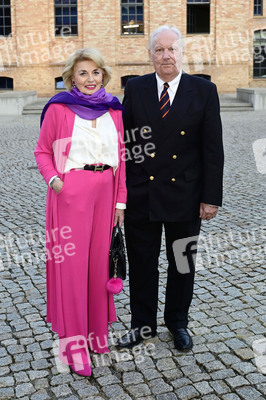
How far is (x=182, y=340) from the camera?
390 cm

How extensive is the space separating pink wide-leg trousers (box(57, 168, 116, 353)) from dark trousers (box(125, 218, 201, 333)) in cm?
26

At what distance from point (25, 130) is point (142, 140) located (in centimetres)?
1382

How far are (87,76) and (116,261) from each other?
118 centimetres

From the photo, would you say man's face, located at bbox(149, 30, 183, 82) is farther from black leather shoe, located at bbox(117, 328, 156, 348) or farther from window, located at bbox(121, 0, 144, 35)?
window, located at bbox(121, 0, 144, 35)

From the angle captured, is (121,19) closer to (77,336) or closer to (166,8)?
(166,8)

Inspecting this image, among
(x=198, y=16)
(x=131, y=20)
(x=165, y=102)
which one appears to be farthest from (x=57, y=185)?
(x=198, y=16)

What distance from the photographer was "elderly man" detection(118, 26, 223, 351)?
12.0 ft

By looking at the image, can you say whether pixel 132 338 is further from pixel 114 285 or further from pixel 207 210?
pixel 207 210

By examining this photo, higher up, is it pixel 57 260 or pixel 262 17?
pixel 262 17

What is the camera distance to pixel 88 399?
10.8 ft

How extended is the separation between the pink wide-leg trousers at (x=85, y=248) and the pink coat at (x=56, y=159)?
4 centimetres

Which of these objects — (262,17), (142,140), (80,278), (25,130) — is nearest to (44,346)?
(80,278)

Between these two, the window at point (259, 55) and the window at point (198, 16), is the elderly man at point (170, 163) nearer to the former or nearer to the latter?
the window at point (198, 16)

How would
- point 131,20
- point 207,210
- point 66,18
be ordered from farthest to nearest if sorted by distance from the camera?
1. point 131,20
2. point 66,18
3. point 207,210
